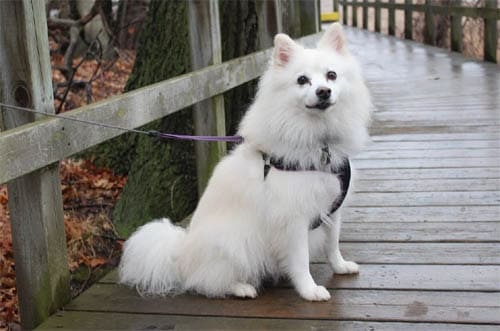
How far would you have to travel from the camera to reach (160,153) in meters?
5.70

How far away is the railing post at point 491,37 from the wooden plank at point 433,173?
24.0 feet

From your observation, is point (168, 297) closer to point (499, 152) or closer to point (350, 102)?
point (350, 102)

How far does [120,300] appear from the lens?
10.1 ft

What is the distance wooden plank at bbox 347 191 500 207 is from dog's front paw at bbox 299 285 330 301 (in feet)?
4.20

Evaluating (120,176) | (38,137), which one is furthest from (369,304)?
(120,176)

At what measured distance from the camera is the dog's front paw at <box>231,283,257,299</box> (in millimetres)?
3006

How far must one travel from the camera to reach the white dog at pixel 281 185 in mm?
2891

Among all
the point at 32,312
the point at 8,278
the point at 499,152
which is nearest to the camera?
the point at 32,312

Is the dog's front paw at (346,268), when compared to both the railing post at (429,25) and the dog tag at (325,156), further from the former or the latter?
the railing post at (429,25)

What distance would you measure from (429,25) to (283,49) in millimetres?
14433

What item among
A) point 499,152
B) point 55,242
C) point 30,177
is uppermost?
point 30,177

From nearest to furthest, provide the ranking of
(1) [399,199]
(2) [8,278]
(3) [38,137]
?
(3) [38,137] → (1) [399,199] → (2) [8,278]

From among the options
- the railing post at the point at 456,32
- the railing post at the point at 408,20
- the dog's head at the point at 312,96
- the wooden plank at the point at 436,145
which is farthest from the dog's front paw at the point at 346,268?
the railing post at the point at 408,20

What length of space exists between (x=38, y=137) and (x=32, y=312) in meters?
0.71
